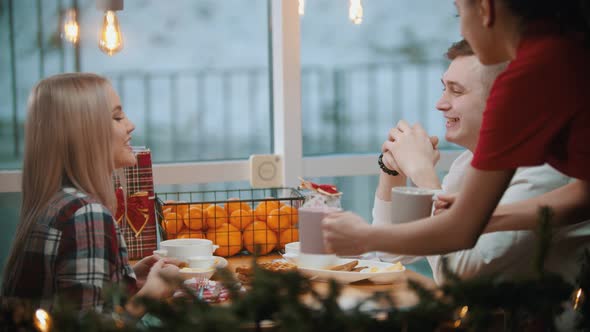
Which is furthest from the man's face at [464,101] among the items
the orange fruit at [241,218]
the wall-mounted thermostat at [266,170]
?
the wall-mounted thermostat at [266,170]

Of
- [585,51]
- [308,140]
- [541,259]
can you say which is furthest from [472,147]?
[308,140]

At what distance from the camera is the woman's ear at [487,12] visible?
111cm

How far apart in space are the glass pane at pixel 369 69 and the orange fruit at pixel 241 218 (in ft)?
4.76

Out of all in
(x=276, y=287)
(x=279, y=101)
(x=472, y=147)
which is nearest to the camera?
(x=276, y=287)

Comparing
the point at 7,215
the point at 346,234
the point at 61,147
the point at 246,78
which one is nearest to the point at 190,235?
the point at 61,147

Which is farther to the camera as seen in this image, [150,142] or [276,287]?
[150,142]

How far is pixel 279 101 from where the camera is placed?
3363 millimetres

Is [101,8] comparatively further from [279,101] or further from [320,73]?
[320,73]

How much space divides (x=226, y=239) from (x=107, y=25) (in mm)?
1090

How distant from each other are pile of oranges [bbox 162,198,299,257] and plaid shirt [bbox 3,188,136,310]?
63 cm

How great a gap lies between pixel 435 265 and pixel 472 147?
1.29 ft

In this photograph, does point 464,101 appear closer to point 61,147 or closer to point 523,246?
point 523,246

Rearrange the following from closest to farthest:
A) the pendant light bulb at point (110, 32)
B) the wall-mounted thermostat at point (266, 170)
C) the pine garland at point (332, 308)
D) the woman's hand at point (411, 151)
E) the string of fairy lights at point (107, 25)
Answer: the pine garland at point (332, 308) → the woman's hand at point (411, 151) → the string of fairy lights at point (107, 25) → the pendant light bulb at point (110, 32) → the wall-mounted thermostat at point (266, 170)

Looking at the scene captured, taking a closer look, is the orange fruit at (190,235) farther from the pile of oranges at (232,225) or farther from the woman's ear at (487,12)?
the woman's ear at (487,12)
